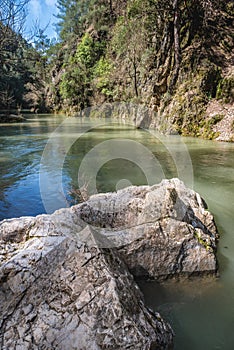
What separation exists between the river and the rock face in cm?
23

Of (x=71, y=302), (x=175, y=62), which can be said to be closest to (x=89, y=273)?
(x=71, y=302)

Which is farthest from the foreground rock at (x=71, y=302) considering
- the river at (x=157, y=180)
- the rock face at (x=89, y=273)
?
the river at (x=157, y=180)

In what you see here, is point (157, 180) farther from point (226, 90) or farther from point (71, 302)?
point (226, 90)

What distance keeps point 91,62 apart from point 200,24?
62.6 ft

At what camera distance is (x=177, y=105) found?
13109 millimetres

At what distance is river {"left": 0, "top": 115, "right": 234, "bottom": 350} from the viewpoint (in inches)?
85.8

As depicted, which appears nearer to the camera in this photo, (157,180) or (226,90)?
(157,180)

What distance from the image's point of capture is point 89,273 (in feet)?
6.21

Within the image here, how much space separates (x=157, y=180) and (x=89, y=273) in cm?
420

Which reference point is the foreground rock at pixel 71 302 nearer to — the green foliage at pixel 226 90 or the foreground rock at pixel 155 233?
the foreground rock at pixel 155 233

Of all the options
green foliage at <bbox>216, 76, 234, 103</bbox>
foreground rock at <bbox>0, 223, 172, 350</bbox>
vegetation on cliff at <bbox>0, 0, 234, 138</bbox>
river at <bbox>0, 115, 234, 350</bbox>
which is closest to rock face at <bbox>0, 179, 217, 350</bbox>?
foreground rock at <bbox>0, 223, 172, 350</bbox>

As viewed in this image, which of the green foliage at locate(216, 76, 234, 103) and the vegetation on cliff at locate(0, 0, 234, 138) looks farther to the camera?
the vegetation on cliff at locate(0, 0, 234, 138)

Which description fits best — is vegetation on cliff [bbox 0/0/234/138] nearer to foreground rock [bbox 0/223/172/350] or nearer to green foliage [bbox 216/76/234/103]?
green foliage [bbox 216/76/234/103]

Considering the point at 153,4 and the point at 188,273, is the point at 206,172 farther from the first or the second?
the point at 153,4
